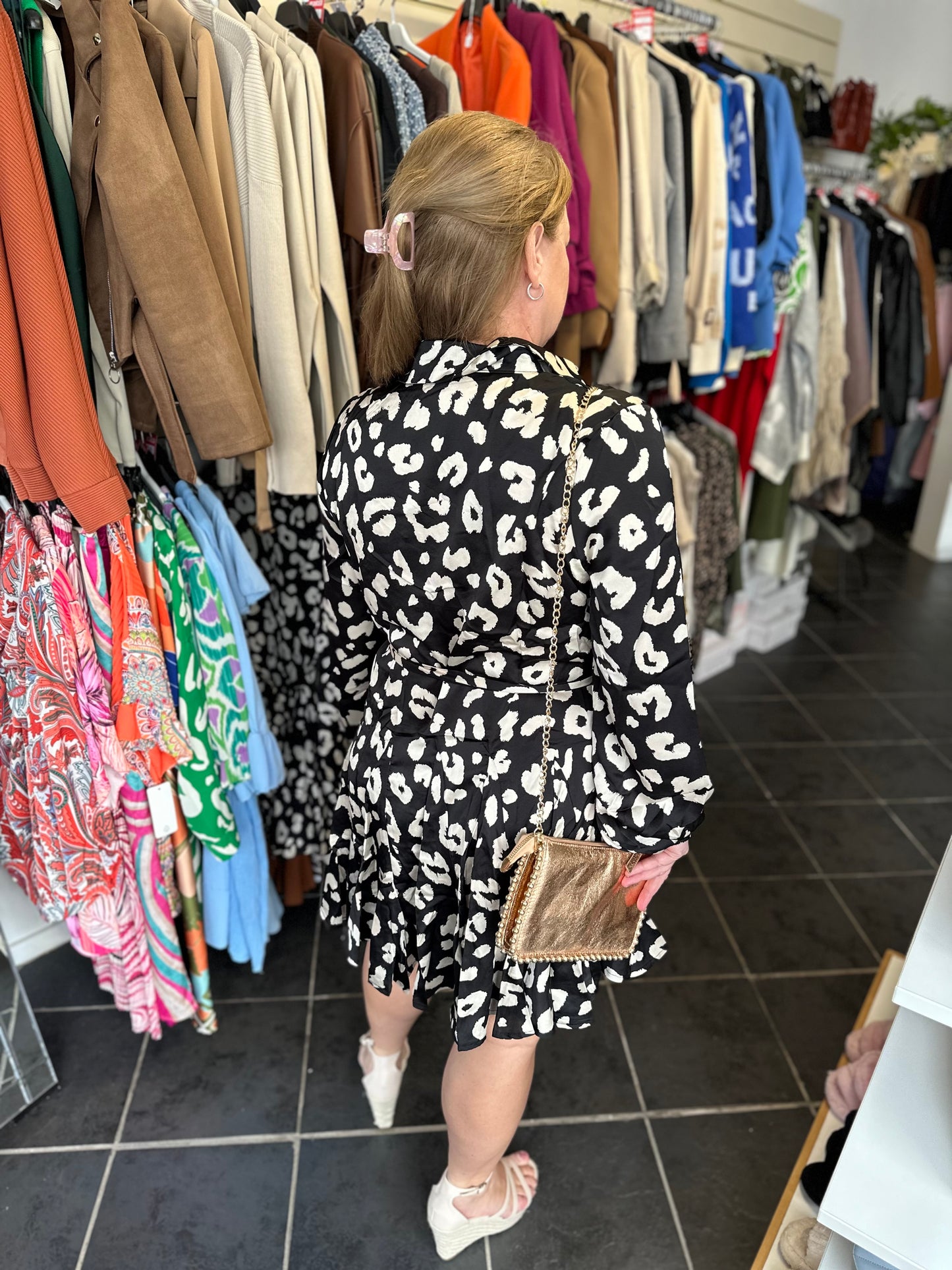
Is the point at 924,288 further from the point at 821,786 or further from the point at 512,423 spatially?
the point at 512,423

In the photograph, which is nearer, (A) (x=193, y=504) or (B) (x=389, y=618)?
(B) (x=389, y=618)

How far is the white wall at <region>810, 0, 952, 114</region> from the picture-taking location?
4383mm

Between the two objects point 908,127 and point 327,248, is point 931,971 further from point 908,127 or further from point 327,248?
point 908,127

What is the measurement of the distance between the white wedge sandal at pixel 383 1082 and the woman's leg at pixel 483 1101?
0.23m

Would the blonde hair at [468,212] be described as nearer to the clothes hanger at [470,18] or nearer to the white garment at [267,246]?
the white garment at [267,246]

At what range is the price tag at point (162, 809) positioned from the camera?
1.72 m

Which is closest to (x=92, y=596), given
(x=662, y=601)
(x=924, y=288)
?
(x=662, y=601)

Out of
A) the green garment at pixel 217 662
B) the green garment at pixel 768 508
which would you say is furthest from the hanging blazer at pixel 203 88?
the green garment at pixel 768 508

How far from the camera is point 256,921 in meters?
1.99

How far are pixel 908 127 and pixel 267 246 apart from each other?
404 centimetres

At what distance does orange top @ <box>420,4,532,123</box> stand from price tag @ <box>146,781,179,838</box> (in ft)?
4.93

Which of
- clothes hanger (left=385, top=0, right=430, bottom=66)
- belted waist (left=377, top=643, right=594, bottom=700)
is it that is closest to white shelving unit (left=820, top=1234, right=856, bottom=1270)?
belted waist (left=377, top=643, right=594, bottom=700)

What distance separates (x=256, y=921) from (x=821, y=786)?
1.82m

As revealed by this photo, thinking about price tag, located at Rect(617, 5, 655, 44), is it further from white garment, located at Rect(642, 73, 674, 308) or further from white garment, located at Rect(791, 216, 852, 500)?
white garment, located at Rect(791, 216, 852, 500)
